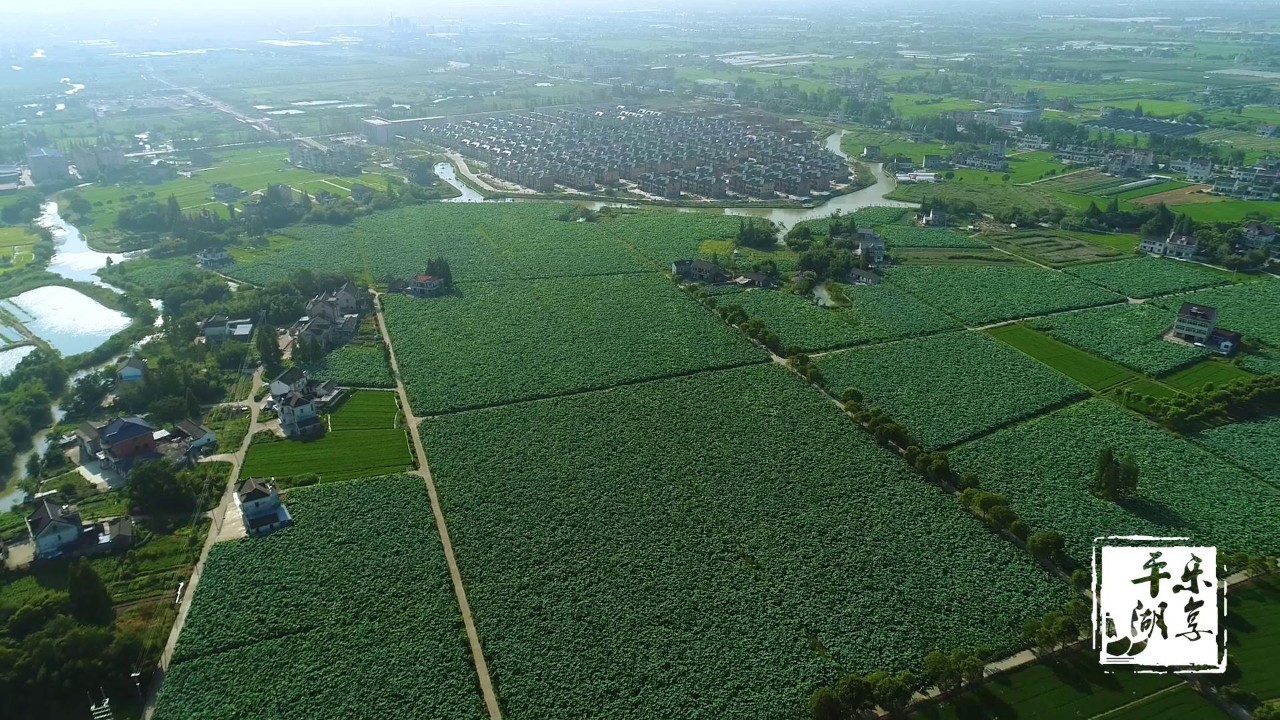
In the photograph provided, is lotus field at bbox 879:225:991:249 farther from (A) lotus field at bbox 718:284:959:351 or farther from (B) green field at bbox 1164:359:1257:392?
(B) green field at bbox 1164:359:1257:392

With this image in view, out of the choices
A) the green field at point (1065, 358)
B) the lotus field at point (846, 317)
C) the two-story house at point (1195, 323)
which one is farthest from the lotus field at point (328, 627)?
the two-story house at point (1195, 323)

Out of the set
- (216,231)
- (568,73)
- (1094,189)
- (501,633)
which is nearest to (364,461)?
(501,633)

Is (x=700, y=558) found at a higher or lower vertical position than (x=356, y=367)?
lower

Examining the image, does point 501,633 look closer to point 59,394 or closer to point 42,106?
point 59,394

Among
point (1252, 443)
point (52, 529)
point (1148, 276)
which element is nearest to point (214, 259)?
point (52, 529)

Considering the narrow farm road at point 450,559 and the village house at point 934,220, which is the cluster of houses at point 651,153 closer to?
the village house at point 934,220

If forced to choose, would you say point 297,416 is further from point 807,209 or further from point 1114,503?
point 807,209
